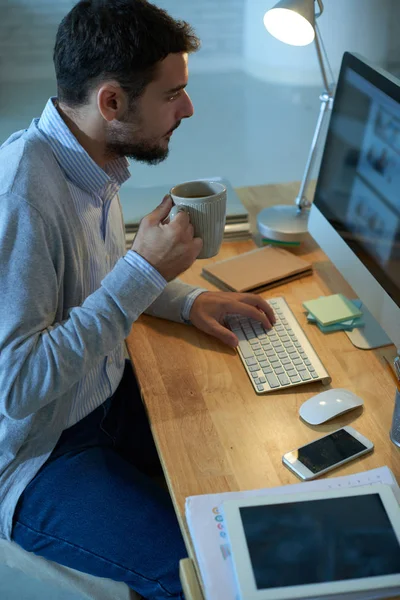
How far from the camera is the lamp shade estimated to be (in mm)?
1429

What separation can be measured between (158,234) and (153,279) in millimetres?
85

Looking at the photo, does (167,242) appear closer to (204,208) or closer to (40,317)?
(204,208)

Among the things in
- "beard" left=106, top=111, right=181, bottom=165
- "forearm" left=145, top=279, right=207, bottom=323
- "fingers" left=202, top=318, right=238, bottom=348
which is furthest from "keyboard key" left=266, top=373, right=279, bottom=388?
"beard" left=106, top=111, right=181, bottom=165

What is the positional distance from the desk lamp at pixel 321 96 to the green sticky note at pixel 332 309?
0.88 ft

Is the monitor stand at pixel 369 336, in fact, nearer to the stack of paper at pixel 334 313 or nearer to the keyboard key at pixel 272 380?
the stack of paper at pixel 334 313

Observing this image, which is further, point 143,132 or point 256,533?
point 143,132

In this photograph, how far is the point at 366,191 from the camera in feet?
4.06

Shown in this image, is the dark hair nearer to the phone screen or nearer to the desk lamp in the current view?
the desk lamp

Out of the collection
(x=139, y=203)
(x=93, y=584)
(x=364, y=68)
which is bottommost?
(x=93, y=584)

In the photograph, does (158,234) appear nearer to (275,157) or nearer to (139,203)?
(139,203)

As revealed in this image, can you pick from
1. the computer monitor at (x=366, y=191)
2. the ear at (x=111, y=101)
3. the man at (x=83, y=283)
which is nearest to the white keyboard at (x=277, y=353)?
the computer monitor at (x=366, y=191)

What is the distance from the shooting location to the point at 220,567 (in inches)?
32.1

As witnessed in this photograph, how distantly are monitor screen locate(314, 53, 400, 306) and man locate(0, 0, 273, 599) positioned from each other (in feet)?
1.06

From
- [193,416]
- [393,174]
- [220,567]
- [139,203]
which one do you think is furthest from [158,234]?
[139,203]
